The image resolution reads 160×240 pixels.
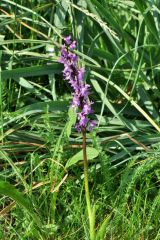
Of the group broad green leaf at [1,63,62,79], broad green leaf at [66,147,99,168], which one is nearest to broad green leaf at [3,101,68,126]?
broad green leaf at [1,63,62,79]

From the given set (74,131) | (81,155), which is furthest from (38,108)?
(81,155)

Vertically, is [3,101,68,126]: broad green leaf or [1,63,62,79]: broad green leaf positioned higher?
[1,63,62,79]: broad green leaf

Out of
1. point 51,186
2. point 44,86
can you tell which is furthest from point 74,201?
point 44,86

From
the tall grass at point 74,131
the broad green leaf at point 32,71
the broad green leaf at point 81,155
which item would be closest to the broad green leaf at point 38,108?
the tall grass at point 74,131

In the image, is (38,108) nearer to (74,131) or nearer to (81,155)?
(74,131)

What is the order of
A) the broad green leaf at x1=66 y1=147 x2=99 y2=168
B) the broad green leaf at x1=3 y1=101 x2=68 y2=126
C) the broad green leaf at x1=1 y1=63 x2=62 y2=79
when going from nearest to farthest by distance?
the broad green leaf at x1=66 y1=147 x2=99 y2=168
the broad green leaf at x1=3 y1=101 x2=68 y2=126
the broad green leaf at x1=1 y1=63 x2=62 y2=79

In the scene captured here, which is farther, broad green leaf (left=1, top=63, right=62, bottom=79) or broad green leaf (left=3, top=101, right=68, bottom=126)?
broad green leaf (left=1, top=63, right=62, bottom=79)

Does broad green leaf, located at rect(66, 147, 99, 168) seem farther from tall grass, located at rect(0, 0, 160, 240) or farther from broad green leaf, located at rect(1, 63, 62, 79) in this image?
broad green leaf, located at rect(1, 63, 62, 79)

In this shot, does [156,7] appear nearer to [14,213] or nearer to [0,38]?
[0,38]
